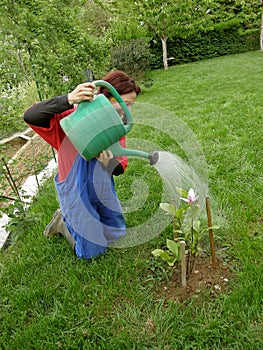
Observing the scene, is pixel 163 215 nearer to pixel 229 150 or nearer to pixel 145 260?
pixel 145 260

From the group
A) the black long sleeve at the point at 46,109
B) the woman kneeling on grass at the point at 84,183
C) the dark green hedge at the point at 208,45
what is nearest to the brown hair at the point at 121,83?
the woman kneeling on grass at the point at 84,183

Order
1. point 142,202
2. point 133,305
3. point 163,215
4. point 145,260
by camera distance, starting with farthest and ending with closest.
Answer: point 142,202
point 163,215
point 145,260
point 133,305

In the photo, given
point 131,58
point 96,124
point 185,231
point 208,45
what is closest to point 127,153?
point 96,124

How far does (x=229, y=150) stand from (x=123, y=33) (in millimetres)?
7915

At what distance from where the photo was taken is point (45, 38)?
2.52 meters

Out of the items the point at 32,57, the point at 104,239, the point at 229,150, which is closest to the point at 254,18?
the point at 229,150

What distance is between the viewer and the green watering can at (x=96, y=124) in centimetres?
131

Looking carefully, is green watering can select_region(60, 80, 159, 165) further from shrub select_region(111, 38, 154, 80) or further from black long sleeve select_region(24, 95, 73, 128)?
shrub select_region(111, 38, 154, 80)

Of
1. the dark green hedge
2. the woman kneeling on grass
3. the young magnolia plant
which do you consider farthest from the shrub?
the young magnolia plant

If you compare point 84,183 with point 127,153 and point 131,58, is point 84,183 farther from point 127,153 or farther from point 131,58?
point 131,58

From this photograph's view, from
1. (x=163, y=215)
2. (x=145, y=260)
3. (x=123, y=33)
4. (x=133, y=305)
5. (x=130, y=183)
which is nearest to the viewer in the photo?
(x=133, y=305)

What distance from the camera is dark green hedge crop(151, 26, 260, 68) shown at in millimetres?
13039

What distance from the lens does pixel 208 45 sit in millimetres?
13414

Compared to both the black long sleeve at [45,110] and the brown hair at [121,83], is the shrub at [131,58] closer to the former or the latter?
the brown hair at [121,83]
